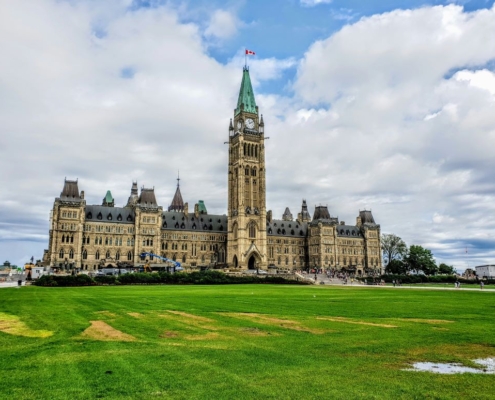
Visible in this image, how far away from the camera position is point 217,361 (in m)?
12.6

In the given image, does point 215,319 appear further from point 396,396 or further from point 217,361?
point 396,396

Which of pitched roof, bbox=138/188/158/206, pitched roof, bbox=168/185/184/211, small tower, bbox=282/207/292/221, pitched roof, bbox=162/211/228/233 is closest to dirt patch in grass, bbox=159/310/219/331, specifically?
pitched roof, bbox=138/188/158/206

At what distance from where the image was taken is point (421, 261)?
126562 mm

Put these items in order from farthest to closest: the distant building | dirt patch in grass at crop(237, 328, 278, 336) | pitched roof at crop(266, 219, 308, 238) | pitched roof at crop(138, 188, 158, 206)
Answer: pitched roof at crop(266, 219, 308, 238) < pitched roof at crop(138, 188, 158, 206) < the distant building < dirt patch in grass at crop(237, 328, 278, 336)

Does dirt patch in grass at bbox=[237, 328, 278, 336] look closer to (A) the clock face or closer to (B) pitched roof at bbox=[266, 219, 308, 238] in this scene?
(A) the clock face

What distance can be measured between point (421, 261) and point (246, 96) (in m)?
74.7

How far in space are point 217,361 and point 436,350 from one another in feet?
24.0

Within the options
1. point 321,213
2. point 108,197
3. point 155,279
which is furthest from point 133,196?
point 155,279

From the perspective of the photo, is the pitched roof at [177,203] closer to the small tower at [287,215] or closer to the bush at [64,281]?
the small tower at [287,215]

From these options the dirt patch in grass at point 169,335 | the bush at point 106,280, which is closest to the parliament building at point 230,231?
the bush at point 106,280

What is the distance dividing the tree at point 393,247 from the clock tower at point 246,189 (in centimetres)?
4700

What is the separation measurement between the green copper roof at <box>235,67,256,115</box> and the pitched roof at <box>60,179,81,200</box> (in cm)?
5517

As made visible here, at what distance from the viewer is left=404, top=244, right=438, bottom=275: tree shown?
127m

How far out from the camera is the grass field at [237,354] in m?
10.1
